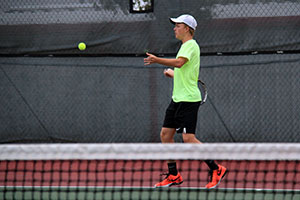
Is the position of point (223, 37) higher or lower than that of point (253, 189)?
higher

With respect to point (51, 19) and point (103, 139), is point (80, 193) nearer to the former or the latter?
point (103, 139)

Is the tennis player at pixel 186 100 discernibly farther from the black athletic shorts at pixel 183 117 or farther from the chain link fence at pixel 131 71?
the chain link fence at pixel 131 71

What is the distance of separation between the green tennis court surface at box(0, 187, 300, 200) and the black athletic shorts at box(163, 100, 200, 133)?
46cm

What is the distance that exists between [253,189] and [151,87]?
77.2 inches

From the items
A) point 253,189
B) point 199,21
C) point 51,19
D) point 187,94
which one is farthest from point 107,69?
point 253,189

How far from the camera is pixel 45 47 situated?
188 inches

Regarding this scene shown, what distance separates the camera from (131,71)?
4.82 m

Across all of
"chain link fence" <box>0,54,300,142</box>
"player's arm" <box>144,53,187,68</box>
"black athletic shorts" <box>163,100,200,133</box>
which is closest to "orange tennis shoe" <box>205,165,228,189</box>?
"black athletic shorts" <box>163,100,200,133</box>

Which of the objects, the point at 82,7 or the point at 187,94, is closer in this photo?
the point at 187,94

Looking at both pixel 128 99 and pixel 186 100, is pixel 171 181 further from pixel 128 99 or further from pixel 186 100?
pixel 128 99

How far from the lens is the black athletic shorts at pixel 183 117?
10.7ft

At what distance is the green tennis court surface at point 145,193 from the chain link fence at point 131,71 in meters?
1.61

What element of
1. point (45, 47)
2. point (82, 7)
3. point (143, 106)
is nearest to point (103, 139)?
point (143, 106)

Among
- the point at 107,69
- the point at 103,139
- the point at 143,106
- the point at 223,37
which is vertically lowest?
the point at 103,139
